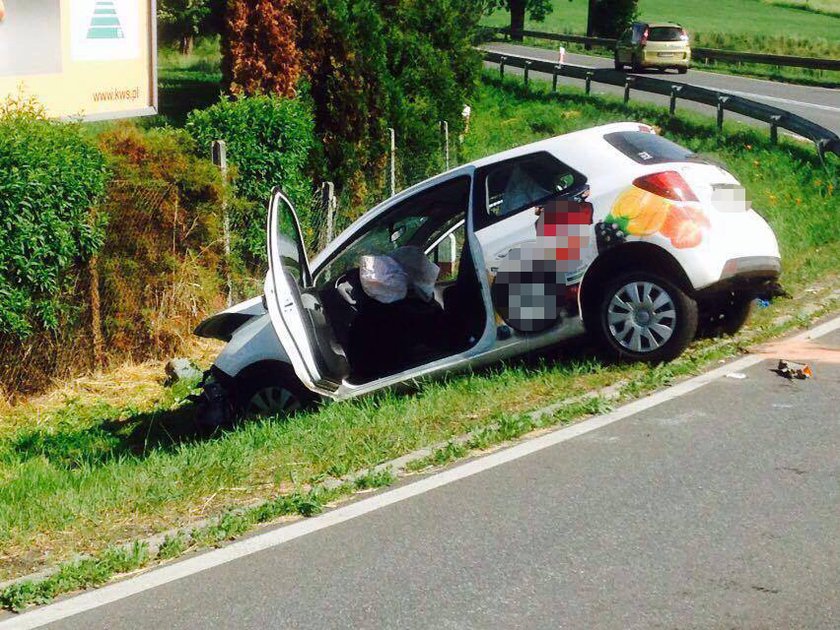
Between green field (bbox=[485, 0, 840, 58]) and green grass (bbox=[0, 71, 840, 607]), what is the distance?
159 ft

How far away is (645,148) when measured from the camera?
9.04 m

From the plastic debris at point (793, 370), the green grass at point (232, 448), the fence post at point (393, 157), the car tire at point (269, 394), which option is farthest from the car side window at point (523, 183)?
the fence post at point (393, 157)

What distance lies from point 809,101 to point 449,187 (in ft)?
88.9

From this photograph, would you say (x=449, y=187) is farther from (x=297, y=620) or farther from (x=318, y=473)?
(x=297, y=620)

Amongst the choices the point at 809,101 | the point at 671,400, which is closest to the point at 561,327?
the point at 671,400

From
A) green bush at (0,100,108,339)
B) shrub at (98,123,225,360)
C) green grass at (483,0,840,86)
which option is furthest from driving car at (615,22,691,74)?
green bush at (0,100,108,339)

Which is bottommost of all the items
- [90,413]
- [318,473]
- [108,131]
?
[90,413]

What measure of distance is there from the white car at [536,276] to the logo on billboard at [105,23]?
9571mm

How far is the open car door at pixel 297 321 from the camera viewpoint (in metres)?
7.98

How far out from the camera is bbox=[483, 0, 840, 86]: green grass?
46656mm

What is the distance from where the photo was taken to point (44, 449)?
969 centimetres

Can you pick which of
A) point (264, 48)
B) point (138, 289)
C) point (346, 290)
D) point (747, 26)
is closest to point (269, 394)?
point (346, 290)

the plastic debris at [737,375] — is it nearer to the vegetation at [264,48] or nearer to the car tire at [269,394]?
the car tire at [269,394]

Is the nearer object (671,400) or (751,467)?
(751,467)
